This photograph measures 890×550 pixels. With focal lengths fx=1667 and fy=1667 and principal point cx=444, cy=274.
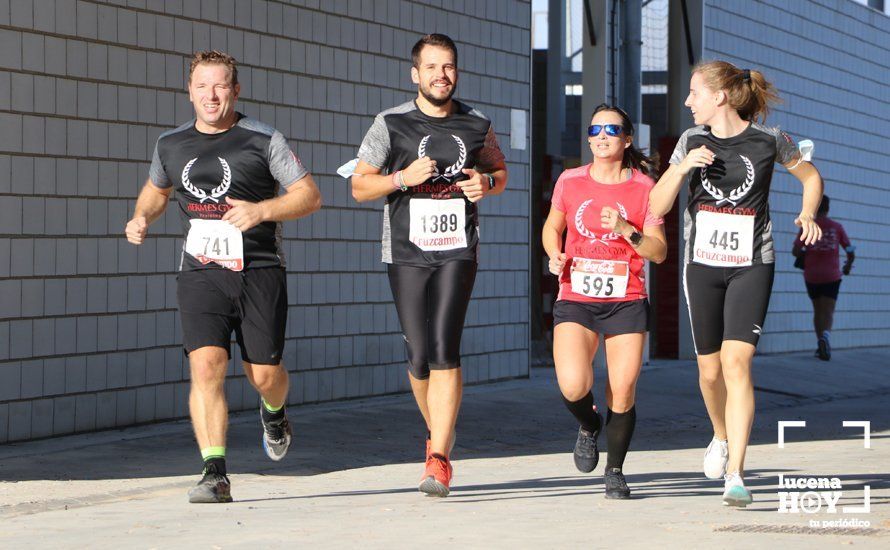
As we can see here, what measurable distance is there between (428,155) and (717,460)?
2102 millimetres

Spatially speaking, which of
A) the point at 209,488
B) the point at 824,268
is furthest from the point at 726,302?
the point at 824,268

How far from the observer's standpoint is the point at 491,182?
830cm

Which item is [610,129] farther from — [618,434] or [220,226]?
[220,226]

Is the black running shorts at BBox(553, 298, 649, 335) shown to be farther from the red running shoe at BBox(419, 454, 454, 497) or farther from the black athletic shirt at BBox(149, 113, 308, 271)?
the black athletic shirt at BBox(149, 113, 308, 271)

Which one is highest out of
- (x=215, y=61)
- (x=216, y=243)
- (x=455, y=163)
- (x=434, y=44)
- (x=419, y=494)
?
(x=434, y=44)

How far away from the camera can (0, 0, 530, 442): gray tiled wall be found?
10.3 m

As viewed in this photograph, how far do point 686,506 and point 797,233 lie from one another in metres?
14.4

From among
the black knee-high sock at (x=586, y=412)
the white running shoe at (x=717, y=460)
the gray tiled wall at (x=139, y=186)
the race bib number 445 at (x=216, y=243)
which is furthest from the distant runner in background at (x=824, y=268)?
the race bib number 445 at (x=216, y=243)

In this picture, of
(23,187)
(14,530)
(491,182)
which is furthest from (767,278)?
(23,187)

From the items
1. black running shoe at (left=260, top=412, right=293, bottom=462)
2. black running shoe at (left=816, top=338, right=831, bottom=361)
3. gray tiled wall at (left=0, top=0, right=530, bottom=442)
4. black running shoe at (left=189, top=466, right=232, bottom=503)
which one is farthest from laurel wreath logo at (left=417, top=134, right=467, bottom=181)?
black running shoe at (left=816, top=338, right=831, bottom=361)

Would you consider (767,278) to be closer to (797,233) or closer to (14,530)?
(14,530)

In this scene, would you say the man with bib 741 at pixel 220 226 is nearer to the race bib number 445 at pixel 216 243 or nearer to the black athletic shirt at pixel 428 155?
the race bib number 445 at pixel 216 243

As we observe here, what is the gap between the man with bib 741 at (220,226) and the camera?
791cm

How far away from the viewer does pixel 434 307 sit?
27.2 feet
